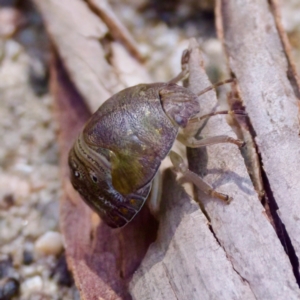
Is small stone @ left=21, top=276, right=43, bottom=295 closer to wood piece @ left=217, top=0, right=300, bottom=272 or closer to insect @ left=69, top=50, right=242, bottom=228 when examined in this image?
insect @ left=69, top=50, right=242, bottom=228

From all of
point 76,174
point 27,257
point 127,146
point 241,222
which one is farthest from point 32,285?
point 241,222

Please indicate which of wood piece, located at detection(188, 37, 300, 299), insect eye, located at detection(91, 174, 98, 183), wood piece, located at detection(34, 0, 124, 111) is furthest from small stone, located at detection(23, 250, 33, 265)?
wood piece, located at detection(188, 37, 300, 299)

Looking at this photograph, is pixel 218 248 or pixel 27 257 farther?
pixel 27 257

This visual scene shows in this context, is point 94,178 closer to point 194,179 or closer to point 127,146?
point 127,146

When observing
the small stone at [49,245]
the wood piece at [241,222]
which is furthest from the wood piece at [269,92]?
the small stone at [49,245]

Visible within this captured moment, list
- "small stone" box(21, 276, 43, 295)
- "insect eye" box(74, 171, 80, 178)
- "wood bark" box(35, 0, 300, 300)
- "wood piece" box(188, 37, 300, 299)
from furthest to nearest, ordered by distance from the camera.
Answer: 1. "small stone" box(21, 276, 43, 295)
2. "insect eye" box(74, 171, 80, 178)
3. "wood bark" box(35, 0, 300, 300)
4. "wood piece" box(188, 37, 300, 299)

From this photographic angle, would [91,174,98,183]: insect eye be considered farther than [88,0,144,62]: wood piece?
No

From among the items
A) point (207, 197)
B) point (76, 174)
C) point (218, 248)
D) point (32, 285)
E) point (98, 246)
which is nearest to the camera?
point (218, 248)
